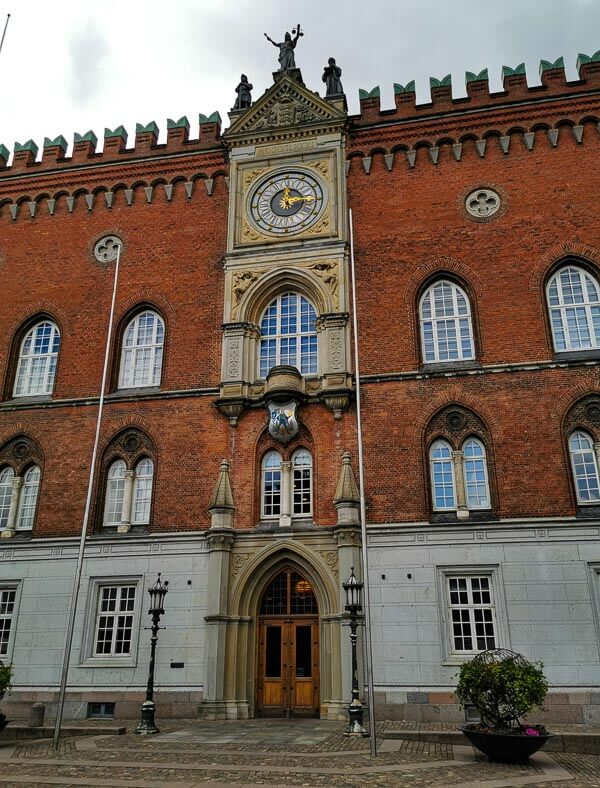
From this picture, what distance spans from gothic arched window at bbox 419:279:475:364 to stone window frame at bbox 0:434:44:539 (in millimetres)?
14204

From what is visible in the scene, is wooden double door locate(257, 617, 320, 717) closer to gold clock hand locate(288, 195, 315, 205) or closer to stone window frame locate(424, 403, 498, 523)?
stone window frame locate(424, 403, 498, 523)

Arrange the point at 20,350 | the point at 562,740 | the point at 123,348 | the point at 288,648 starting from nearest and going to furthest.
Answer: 1. the point at 562,740
2. the point at 288,648
3. the point at 123,348
4. the point at 20,350

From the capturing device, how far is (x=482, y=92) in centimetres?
2684

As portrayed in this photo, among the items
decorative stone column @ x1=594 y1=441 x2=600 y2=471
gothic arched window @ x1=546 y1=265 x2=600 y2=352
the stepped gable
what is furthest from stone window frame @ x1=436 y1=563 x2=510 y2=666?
the stepped gable

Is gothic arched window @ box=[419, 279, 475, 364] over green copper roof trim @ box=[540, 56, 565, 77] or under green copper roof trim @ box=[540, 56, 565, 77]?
under

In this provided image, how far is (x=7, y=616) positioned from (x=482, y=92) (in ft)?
82.3

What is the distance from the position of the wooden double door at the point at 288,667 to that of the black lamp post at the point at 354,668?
3023mm

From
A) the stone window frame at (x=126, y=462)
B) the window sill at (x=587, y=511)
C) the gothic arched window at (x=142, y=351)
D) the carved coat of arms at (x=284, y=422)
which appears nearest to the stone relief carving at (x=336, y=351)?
the carved coat of arms at (x=284, y=422)

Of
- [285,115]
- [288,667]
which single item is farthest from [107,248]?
[288,667]

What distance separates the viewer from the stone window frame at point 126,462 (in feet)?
79.7

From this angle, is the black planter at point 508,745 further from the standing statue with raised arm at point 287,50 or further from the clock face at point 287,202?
the standing statue with raised arm at point 287,50

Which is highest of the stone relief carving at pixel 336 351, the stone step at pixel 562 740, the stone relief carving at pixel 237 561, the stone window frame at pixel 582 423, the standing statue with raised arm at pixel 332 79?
the standing statue with raised arm at pixel 332 79

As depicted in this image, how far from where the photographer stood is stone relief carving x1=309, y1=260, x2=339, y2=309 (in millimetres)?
25297

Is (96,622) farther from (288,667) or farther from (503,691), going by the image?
(503,691)
